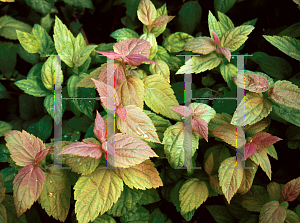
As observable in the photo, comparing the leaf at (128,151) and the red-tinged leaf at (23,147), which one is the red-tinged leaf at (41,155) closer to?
the red-tinged leaf at (23,147)

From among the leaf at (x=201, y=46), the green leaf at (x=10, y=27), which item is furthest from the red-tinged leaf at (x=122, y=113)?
the green leaf at (x=10, y=27)

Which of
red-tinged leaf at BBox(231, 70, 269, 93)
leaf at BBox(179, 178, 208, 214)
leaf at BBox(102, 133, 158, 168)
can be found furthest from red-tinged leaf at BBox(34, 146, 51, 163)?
red-tinged leaf at BBox(231, 70, 269, 93)

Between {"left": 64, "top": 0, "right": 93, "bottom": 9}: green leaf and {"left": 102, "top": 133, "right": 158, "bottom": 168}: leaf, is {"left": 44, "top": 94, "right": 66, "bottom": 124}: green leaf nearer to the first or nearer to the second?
{"left": 102, "top": 133, "right": 158, "bottom": 168}: leaf

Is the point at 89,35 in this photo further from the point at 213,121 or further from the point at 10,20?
the point at 213,121

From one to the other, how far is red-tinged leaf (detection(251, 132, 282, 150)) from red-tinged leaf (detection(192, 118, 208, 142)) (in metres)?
0.24

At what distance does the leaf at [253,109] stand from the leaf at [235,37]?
0.89ft

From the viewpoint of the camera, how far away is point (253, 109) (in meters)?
1.00

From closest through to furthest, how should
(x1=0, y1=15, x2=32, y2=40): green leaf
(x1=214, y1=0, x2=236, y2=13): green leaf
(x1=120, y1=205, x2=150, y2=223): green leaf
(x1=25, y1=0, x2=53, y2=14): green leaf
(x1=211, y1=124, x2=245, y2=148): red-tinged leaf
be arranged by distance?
(x1=211, y1=124, x2=245, y2=148): red-tinged leaf < (x1=120, y1=205, x2=150, y2=223): green leaf < (x1=214, y1=0, x2=236, y2=13): green leaf < (x1=25, y1=0, x2=53, y2=14): green leaf < (x1=0, y1=15, x2=32, y2=40): green leaf

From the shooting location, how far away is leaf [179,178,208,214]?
1112 millimetres

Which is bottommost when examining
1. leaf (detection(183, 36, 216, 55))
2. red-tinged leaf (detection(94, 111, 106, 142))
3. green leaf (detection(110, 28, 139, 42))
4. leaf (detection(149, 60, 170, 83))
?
red-tinged leaf (detection(94, 111, 106, 142))

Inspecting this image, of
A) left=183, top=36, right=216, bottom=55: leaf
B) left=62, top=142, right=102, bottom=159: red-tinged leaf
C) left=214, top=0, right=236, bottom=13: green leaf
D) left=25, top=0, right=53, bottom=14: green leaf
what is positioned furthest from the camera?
left=25, top=0, right=53, bottom=14: green leaf

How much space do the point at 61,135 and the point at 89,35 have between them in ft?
3.42

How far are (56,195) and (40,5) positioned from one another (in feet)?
3.96

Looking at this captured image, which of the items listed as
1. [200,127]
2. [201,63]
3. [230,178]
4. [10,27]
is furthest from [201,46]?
[10,27]
